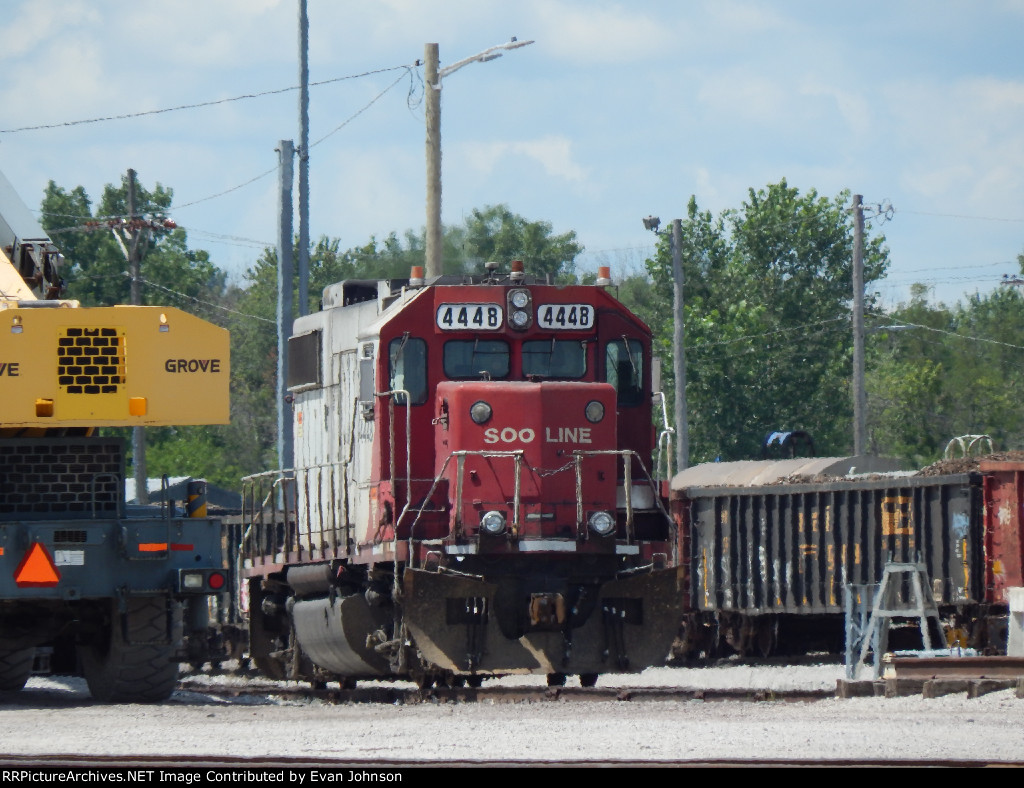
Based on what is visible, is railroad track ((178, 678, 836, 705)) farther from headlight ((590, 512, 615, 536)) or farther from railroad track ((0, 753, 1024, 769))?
railroad track ((0, 753, 1024, 769))

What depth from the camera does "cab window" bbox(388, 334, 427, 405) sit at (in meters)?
15.8

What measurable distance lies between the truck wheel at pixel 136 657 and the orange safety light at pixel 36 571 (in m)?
0.77

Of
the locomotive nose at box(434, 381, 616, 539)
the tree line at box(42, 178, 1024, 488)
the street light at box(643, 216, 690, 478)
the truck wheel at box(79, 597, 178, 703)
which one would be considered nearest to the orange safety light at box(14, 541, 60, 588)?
the truck wheel at box(79, 597, 178, 703)

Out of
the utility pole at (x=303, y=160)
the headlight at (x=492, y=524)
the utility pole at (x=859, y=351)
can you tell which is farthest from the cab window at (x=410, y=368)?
the utility pole at (x=859, y=351)

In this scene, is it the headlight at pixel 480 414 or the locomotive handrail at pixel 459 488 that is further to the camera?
the headlight at pixel 480 414

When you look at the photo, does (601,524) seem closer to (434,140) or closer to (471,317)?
(471,317)

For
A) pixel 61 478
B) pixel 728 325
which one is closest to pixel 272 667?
pixel 61 478

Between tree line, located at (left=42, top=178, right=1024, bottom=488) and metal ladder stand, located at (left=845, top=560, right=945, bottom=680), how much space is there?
30203 mm

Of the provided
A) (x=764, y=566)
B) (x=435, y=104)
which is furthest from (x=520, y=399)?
(x=435, y=104)

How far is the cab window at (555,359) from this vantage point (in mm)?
15914

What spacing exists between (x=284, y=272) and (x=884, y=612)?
443 inches

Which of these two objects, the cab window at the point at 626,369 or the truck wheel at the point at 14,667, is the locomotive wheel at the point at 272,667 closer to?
the truck wheel at the point at 14,667
